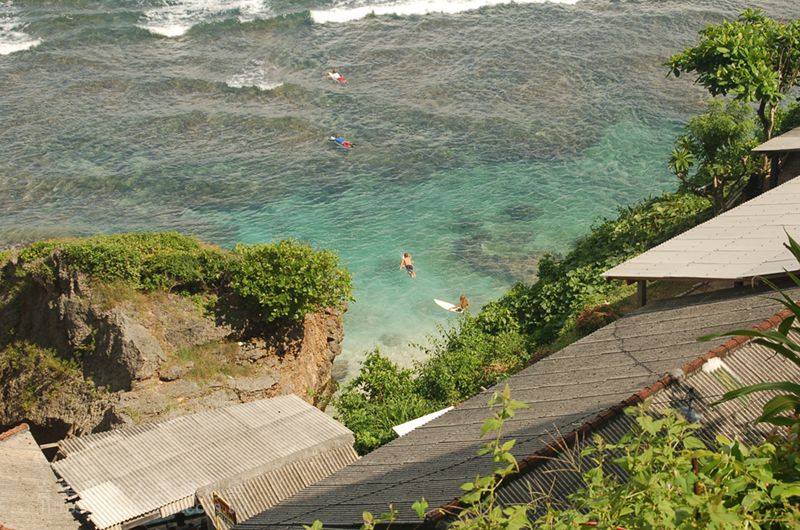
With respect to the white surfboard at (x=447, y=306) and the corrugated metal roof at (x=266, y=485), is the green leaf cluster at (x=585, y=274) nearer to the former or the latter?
the white surfboard at (x=447, y=306)

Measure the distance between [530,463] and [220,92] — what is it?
121 feet

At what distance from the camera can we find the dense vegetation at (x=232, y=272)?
16.5 metres

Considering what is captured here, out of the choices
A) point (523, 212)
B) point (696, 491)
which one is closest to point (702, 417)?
point (696, 491)

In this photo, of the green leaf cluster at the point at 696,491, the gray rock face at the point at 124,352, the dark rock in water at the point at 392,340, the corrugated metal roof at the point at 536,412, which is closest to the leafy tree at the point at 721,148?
the corrugated metal roof at the point at 536,412

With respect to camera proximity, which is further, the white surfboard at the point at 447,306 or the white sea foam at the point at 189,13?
the white sea foam at the point at 189,13

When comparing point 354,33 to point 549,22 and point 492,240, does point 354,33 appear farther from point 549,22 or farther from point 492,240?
point 492,240

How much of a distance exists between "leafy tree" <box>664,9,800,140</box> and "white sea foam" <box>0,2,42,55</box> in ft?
139

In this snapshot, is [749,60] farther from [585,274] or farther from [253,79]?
[253,79]

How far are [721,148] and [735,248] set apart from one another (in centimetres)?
833

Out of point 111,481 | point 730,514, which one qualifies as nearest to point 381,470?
point 730,514

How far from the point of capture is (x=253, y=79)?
40531 millimetres

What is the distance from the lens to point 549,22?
148 feet

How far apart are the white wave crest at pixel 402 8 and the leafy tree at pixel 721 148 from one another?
3219 cm

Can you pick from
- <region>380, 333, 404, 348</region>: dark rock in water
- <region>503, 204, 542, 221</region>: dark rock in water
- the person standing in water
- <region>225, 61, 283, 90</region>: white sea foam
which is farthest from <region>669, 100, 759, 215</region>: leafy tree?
<region>225, 61, 283, 90</region>: white sea foam
